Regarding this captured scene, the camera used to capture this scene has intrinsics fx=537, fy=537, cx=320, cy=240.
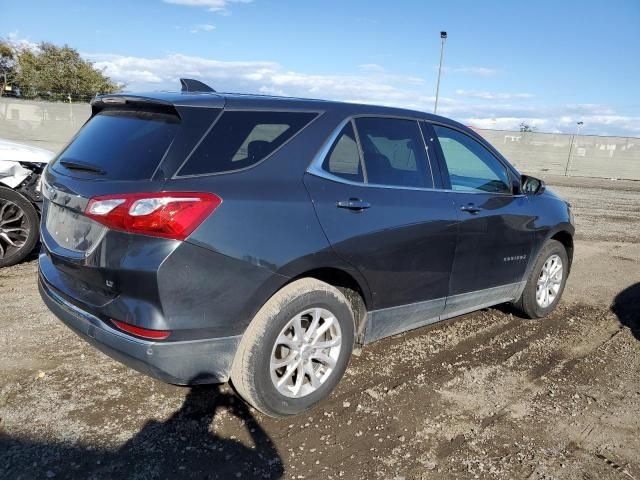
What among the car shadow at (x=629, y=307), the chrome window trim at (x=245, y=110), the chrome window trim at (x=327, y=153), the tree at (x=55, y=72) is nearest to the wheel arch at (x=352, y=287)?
the chrome window trim at (x=327, y=153)

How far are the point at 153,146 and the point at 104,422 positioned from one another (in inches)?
61.0

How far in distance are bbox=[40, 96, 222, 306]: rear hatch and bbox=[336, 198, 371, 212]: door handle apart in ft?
2.84

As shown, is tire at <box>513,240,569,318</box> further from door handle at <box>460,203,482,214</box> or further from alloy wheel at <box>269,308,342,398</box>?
alloy wheel at <box>269,308,342,398</box>

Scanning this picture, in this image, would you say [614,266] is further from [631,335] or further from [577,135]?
[577,135]

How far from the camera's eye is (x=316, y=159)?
310 centimetres

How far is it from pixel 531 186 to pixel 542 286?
100cm

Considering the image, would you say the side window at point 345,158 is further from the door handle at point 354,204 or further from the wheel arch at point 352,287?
the wheel arch at point 352,287

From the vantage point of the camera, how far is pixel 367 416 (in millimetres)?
3217

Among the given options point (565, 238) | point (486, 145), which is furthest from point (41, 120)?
point (565, 238)

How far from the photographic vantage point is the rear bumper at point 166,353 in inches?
103

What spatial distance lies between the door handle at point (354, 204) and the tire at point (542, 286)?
7.57 feet

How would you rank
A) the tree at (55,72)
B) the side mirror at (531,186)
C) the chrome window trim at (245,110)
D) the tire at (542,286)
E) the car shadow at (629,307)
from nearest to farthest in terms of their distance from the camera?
the chrome window trim at (245,110) < the side mirror at (531,186) < the tire at (542,286) < the car shadow at (629,307) < the tree at (55,72)

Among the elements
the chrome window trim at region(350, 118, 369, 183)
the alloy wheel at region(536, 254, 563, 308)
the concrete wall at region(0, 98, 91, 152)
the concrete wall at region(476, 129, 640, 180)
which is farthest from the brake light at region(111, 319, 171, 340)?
the concrete wall at region(476, 129, 640, 180)

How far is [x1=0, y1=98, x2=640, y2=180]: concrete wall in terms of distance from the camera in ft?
82.7
